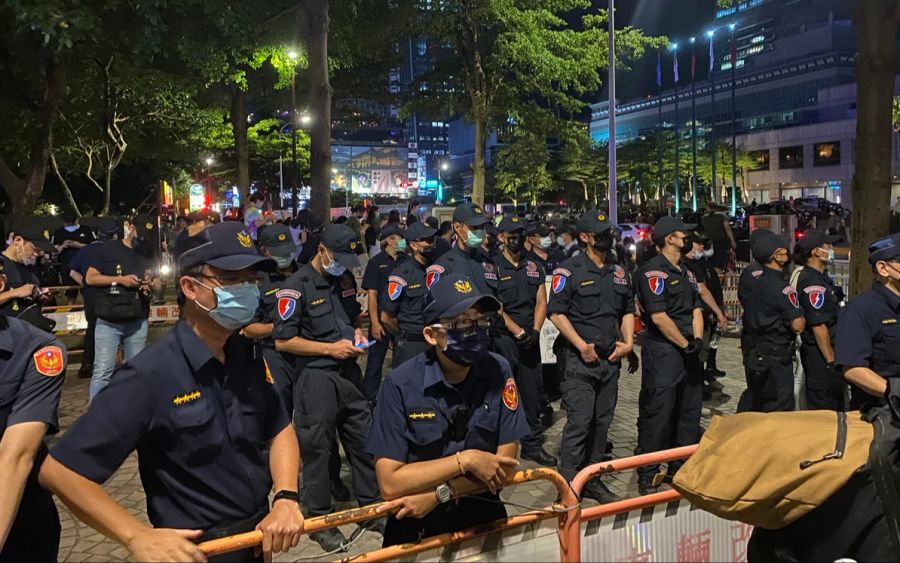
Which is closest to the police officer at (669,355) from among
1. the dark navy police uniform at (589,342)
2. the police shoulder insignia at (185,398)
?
the dark navy police uniform at (589,342)

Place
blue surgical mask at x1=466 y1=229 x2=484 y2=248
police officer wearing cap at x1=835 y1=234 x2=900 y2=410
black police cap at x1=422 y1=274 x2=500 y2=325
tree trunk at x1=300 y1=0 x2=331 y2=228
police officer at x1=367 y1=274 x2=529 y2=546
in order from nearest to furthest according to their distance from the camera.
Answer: police officer at x1=367 y1=274 x2=529 y2=546 → black police cap at x1=422 y1=274 x2=500 y2=325 → police officer wearing cap at x1=835 y1=234 x2=900 y2=410 → blue surgical mask at x1=466 y1=229 x2=484 y2=248 → tree trunk at x1=300 y1=0 x2=331 y2=228

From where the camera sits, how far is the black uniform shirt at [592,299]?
5684 mm

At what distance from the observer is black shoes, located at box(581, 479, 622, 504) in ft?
17.5

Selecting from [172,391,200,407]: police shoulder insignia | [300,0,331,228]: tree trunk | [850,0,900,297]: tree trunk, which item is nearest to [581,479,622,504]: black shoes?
[172,391,200,407]: police shoulder insignia

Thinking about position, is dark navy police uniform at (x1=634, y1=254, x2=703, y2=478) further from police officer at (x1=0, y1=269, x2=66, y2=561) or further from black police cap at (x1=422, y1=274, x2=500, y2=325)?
police officer at (x1=0, y1=269, x2=66, y2=561)

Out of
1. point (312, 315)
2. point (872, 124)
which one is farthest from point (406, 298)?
point (872, 124)

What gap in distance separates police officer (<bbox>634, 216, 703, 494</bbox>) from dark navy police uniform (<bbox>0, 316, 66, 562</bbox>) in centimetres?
420

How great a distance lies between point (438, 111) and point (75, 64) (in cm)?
1166

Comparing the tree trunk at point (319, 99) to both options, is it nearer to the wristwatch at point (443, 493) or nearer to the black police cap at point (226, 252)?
the black police cap at point (226, 252)

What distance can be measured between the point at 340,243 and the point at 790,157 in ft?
249

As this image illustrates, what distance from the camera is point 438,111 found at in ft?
80.3

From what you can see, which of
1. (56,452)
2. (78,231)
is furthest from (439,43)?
(56,452)

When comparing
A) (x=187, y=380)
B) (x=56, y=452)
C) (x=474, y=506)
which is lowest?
(x=474, y=506)

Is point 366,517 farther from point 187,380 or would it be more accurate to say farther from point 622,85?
point 622,85
